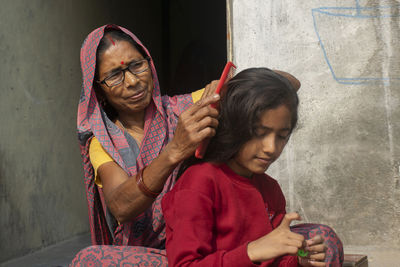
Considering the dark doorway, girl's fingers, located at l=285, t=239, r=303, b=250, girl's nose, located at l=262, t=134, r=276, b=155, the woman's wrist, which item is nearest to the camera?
girl's fingers, located at l=285, t=239, r=303, b=250

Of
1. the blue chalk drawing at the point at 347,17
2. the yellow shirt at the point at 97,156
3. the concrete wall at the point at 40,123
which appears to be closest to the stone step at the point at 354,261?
the yellow shirt at the point at 97,156

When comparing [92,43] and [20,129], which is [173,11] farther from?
[92,43]

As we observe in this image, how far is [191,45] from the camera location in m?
8.46

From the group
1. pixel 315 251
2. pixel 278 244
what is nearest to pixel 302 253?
pixel 315 251

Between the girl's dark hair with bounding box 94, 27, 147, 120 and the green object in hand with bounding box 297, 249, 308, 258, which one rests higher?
the girl's dark hair with bounding box 94, 27, 147, 120

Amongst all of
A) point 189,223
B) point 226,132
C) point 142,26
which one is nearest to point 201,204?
point 189,223

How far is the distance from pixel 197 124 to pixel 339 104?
6.60 feet

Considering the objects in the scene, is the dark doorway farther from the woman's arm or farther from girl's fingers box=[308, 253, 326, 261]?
girl's fingers box=[308, 253, 326, 261]

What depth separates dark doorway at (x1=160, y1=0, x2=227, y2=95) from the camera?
8328mm

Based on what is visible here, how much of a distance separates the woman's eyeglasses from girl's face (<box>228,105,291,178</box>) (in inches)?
33.8

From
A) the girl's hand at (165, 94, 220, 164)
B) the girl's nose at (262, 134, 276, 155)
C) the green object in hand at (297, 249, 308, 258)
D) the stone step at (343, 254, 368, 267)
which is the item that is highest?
the girl's hand at (165, 94, 220, 164)

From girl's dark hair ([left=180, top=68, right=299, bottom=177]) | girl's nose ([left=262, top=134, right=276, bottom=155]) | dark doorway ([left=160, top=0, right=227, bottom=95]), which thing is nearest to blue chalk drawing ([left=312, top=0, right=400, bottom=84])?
girl's dark hair ([left=180, top=68, right=299, bottom=177])

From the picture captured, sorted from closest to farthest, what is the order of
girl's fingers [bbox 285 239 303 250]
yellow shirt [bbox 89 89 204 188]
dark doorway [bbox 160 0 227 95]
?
girl's fingers [bbox 285 239 303 250]
yellow shirt [bbox 89 89 204 188]
dark doorway [bbox 160 0 227 95]

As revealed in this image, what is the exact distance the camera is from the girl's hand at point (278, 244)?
1532 millimetres
